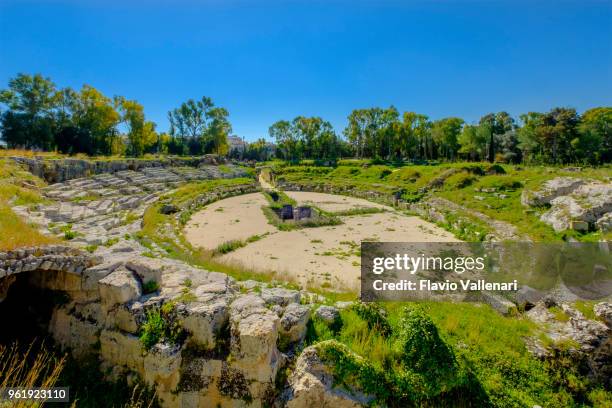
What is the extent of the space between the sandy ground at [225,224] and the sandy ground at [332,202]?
5905 mm

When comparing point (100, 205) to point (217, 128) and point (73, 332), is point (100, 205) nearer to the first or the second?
point (73, 332)

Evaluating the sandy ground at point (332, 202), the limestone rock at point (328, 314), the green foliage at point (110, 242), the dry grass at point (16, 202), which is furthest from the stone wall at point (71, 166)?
the limestone rock at point (328, 314)

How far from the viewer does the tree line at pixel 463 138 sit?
39.8 meters

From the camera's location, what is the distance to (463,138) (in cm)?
5216

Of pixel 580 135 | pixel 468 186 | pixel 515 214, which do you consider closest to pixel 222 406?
pixel 515 214

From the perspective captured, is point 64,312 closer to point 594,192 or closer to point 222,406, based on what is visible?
point 222,406

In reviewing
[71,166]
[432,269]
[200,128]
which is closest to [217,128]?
[200,128]

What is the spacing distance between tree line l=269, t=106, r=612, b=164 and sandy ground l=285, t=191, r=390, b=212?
31746 mm

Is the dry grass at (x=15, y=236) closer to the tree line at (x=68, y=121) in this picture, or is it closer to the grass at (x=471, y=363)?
the grass at (x=471, y=363)

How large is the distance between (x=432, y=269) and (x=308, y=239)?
6978 mm

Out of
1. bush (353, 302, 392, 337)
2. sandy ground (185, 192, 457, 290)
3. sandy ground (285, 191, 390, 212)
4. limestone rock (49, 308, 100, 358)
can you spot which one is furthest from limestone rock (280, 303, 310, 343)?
sandy ground (285, 191, 390, 212)

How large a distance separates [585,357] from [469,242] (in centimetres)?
1072

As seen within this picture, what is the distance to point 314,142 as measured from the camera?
221 ft

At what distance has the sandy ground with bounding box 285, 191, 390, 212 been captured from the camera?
26.8 metres
